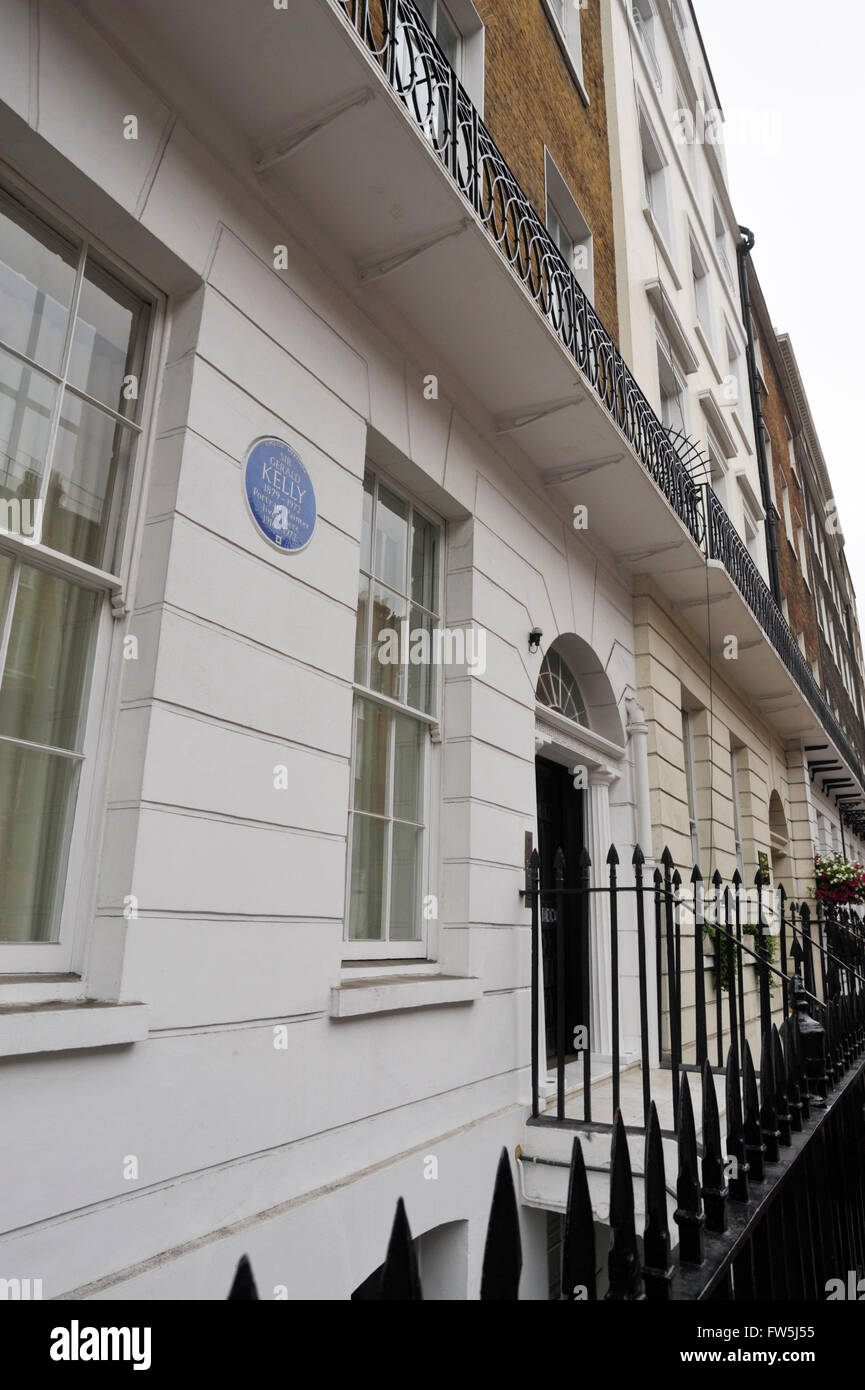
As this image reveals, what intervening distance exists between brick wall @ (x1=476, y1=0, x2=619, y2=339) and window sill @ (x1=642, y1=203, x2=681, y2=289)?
0.95 m

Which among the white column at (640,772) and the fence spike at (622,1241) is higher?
the white column at (640,772)

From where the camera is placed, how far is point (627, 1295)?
5.37 ft

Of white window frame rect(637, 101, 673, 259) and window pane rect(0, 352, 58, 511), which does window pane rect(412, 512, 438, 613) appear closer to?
window pane rect(0, 352, 58, 511)

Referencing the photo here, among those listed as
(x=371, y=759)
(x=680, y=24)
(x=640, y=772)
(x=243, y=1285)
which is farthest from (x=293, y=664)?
(x=680, y=24)

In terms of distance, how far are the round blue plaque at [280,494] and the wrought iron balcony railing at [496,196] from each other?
1.69 meters

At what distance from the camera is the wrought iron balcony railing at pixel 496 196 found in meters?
4.49

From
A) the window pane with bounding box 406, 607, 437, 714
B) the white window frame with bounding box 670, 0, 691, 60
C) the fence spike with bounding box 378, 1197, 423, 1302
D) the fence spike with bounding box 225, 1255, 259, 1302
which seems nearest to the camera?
the fence spike with bounding box 225, 1255, 259, 1302

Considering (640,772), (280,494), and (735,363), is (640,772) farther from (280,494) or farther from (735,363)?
(735,363)

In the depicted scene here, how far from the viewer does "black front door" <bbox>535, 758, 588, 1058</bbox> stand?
22.0 ft

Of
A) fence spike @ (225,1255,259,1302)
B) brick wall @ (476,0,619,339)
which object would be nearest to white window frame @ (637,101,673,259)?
brick wall @ (476,0,619,339)

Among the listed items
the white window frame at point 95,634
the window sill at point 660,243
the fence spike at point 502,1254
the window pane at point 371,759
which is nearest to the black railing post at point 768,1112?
the fence spike at point 502,1254

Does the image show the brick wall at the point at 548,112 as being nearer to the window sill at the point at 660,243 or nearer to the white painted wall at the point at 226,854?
the window sill at the point at 660,243

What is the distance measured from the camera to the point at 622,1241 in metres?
1.66

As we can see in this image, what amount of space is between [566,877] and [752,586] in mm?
5894
